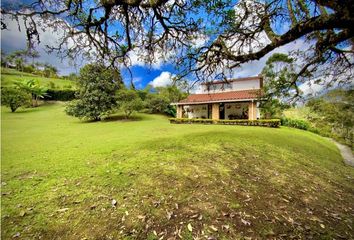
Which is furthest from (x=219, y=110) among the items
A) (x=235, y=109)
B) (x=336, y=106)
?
(x=336, y=106)

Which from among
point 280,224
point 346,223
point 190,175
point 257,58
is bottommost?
point 346,223

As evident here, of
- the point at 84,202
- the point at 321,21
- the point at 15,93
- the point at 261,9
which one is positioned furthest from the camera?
the point at 15,93

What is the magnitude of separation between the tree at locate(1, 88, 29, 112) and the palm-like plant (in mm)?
3493

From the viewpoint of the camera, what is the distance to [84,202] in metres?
4.03

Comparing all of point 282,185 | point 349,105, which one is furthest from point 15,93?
point 349,105

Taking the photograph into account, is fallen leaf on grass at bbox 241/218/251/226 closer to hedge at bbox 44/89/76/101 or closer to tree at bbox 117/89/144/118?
tree at bbox 117/89/144/118

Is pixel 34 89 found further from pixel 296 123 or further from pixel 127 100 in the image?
pixel 296 123

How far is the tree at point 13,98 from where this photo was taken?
2527cm

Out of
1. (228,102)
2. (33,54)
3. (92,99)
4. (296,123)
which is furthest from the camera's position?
(296,123)

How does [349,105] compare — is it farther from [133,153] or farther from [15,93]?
[15,93]

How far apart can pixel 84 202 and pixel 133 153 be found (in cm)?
362

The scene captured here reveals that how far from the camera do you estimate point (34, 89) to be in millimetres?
31078

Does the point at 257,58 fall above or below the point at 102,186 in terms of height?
above

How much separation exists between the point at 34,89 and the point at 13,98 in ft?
18.6
